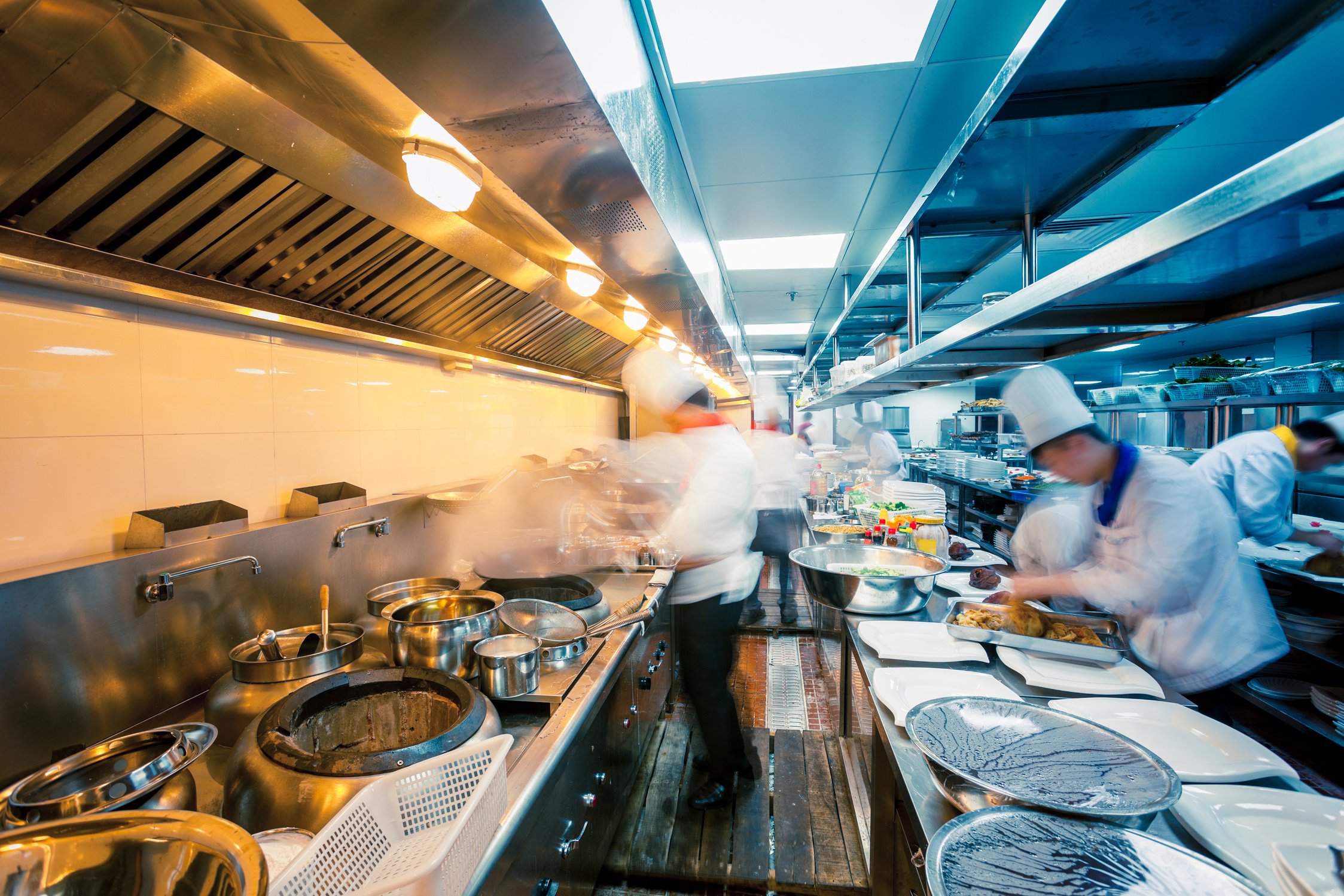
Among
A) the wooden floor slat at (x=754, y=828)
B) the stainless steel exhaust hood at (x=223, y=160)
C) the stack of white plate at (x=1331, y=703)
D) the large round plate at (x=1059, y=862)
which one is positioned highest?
the stainless steel exhaust hood at (x=223, y=160)

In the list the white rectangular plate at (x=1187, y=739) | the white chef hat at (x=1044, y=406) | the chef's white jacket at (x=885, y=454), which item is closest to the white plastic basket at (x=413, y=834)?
the white rectangular plate at (x=1187, y=739)

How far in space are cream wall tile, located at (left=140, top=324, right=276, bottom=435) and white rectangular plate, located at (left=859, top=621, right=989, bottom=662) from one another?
2258 mm

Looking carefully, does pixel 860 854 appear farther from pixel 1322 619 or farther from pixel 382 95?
pixel 382 95

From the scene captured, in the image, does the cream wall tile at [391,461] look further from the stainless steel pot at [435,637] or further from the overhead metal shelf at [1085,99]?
the overhead metal shelf at [1085,99]

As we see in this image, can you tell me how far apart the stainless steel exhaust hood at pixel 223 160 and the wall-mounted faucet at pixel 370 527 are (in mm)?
782

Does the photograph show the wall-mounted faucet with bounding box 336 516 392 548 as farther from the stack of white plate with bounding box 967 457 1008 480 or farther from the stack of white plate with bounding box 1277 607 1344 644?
the stack of white plate with bounding box 967 457 1008 480

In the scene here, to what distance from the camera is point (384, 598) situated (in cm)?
191

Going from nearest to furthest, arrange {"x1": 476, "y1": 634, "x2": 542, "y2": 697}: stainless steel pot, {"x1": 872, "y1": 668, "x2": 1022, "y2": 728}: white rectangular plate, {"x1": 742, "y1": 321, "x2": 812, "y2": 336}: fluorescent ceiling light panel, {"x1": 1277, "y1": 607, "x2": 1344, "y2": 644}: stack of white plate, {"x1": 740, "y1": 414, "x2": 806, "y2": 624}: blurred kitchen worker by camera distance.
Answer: {"x1": 872, "y1": 668, "x2": 1022, "y2": 728}: white rectangular plate
{"x1": 476, "y1": 634, "x2": 542, "y2": 697}: stainless steel pot
{"x1": 1277, "y1": 607, "x2": 1344, "y2": 644}: stack of white plate
{"x1": 740, "y1": 414, "x2": 806, "y2": 624}: blurred kitchen worker
{"x1": 742, "y1": 321, "x2": 812, "y2": 336}: fluorescent ceiling light panel

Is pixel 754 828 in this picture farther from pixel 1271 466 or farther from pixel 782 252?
pixel 782 252

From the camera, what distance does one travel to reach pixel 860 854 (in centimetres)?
212

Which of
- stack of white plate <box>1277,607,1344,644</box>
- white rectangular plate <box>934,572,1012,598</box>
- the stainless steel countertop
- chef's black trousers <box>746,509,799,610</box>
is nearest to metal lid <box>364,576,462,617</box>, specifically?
the stainless steel countertop

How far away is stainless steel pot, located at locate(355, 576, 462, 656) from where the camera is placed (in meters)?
1.85

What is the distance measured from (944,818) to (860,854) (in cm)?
148

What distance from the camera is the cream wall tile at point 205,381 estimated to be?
146cm
